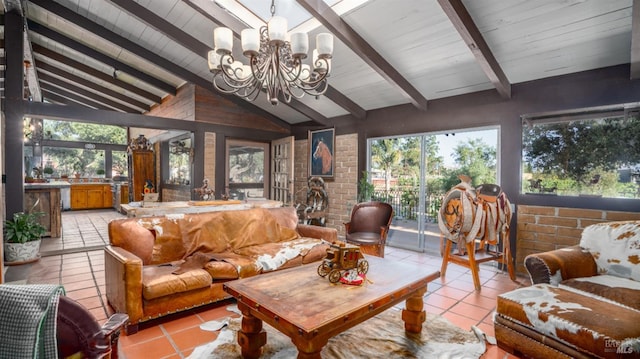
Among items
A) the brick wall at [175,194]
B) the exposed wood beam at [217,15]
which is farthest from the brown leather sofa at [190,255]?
the brick wall at [175,194]

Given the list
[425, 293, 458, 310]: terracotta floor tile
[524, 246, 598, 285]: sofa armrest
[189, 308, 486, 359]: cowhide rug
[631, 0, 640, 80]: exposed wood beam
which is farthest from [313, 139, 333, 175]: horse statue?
[631, 0, 640, 80]: exposed wood beam

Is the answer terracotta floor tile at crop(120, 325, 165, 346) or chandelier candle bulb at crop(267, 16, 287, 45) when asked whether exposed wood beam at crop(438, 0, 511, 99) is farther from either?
terracotta floor tile at crop(120, 325, 165, 346)

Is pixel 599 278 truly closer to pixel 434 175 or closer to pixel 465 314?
pixel 465 314

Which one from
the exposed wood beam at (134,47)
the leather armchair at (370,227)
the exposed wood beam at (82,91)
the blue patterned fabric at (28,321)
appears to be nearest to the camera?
the blue patterned fabric at (28,321)

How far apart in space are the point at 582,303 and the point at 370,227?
2.56 meters

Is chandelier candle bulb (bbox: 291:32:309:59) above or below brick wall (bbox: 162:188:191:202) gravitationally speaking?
above

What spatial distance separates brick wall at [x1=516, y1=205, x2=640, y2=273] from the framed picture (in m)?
3.12

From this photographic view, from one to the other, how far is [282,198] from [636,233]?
4.99 m

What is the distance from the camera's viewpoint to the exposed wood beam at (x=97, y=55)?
15.5 feet

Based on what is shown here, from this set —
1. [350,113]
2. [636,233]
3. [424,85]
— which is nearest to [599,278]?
Result: [636,233]

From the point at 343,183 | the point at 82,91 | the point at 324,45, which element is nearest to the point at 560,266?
the point at 324,45

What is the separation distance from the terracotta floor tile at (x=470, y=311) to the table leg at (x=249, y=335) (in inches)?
68.2

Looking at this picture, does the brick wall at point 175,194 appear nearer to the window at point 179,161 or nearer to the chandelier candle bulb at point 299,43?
the window at point 179,161

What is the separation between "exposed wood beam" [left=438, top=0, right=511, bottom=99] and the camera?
262 centimetres
